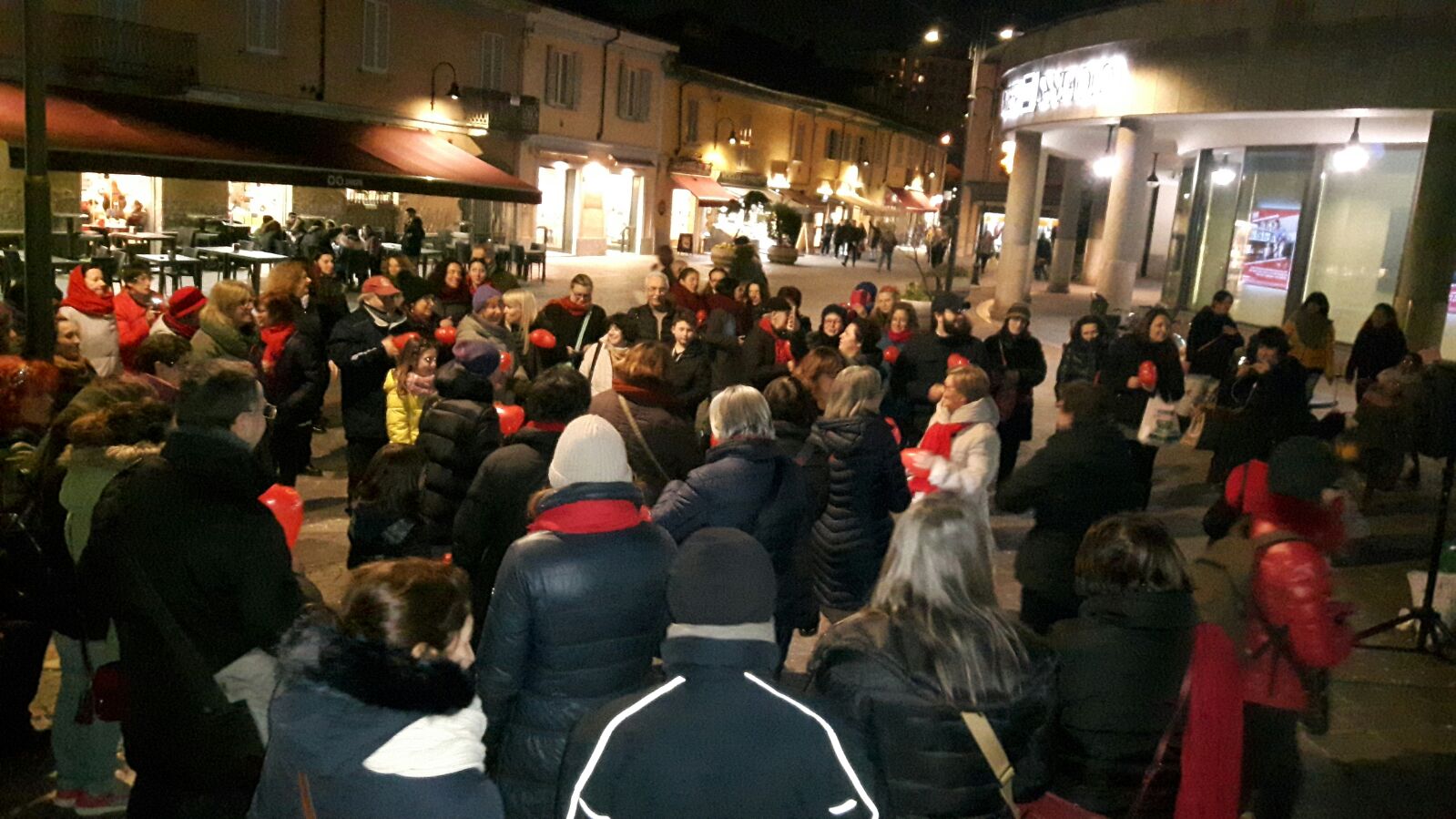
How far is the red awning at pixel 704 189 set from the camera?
131 ft

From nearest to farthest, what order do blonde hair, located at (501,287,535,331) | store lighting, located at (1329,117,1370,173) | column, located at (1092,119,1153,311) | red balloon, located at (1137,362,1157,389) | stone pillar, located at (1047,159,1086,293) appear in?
1. red balloon, located at (1137,362,1157,389)
2. blonde hair, located at (501,287,535,331)
3. store lighting, located at (1329,117,1370,173)
4. column, located at (1092,119,1153,311)
5. stone pillar, located at (1047,159,1086,293)

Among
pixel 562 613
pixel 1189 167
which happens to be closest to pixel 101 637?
pixel 562 613

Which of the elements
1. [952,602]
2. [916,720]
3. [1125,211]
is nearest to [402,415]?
[952,602]

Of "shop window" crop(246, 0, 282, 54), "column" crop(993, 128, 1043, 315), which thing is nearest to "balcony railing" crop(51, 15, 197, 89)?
"shop window" crop(246, 0, 282, 54)

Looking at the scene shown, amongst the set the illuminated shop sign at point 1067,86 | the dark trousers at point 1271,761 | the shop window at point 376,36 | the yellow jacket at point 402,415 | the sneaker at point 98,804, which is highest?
the shop window at point 376,36

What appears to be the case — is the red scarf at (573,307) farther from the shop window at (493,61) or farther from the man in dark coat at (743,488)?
→ the shop window at (493,61)

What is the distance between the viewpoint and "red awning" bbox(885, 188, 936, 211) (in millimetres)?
61281

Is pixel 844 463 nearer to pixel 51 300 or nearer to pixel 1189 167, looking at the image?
pixel 51 300

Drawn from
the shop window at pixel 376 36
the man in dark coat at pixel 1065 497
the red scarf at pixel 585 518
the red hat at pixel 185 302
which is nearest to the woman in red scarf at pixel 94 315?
the red hat at pixel 185 302

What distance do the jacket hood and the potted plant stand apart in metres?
32.9

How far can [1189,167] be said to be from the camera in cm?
2464

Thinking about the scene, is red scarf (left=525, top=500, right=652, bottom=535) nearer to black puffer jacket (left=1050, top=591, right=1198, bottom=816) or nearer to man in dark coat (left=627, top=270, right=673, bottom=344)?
black puffer jacket (left=1050, top=591, right=1198, bottom=816)

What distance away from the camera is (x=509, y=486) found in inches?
167

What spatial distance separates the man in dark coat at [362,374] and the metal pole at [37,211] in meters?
1.60
